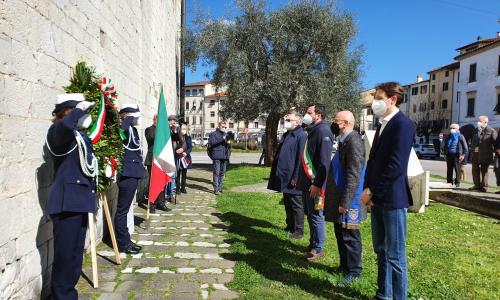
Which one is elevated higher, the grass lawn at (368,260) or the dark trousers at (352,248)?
the dark trousers at (352,248)

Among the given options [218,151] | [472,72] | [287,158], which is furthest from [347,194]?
[472,72]

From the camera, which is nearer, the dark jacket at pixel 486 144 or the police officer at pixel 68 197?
the police officer at pixel 68 197

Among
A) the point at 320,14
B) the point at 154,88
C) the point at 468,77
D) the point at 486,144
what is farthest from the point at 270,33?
the point at 468,77

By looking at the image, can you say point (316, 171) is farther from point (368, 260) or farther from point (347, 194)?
point (368, 260)

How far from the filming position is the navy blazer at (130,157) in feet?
18.1

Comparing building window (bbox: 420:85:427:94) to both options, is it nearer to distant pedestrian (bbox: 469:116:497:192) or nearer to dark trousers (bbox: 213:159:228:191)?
distant pedestrian (bbox: 469:116:497:192)

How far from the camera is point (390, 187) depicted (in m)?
3.42

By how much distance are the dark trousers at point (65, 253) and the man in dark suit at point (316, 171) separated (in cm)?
287

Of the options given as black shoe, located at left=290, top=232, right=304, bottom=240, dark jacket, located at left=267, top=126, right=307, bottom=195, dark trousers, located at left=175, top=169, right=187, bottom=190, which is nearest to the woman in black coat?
dark trousers, located at left=175, top=169, right=187, bottom=190

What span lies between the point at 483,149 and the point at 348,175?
888 cm

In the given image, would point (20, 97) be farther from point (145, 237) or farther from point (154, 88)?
point (154, 88)

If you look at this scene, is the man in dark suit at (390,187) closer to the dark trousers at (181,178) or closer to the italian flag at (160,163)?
the italian flag at (160,163)

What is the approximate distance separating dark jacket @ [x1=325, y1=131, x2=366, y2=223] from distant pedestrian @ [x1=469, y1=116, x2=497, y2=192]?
8518 mm

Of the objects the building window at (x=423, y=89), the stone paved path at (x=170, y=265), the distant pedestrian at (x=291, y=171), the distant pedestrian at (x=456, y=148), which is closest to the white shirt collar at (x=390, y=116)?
the stone paved path at (x=170, y=265)
